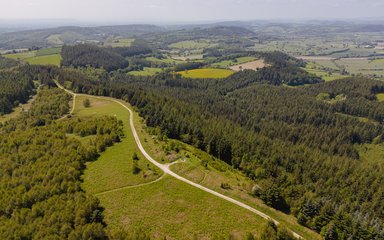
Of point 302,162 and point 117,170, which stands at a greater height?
point 117,170

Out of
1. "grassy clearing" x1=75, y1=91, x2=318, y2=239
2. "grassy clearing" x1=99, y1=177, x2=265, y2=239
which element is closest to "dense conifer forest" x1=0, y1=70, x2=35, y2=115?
"grassy clearing" x1=75, y1=91, x2=318, y2=239

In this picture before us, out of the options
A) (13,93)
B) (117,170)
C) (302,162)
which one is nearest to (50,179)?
(117,170)

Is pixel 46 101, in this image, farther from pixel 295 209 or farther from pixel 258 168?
pixel 295 209

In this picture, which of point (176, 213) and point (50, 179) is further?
point (50, 179)

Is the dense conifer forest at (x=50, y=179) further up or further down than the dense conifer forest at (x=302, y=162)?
further up

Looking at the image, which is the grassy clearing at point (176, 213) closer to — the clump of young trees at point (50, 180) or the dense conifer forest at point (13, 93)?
the clump of young trees at point (50, 180)

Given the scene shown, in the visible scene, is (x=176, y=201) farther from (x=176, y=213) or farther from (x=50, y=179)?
(x=50, y=179)

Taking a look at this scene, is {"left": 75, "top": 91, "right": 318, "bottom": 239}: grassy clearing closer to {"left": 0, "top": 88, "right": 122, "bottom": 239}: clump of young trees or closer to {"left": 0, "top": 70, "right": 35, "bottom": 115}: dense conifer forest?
{"left": 0, "top": 88, "right": 122, "bottom": 239}: clump of young trees

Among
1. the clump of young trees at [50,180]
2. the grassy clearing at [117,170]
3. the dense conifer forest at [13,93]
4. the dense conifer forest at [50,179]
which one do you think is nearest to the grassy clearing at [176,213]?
the grassy clearing at [117,170]
